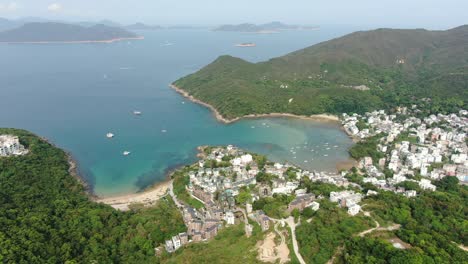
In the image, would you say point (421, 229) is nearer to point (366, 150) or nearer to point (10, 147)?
point (366, 150)

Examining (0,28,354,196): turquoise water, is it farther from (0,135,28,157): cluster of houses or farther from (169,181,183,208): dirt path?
(0,135,28,157): cluster of houses

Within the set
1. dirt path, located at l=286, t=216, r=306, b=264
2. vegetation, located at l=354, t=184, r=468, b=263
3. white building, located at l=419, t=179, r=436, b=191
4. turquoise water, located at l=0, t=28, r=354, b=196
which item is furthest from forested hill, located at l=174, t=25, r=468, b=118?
dirt path, located at l=286, t=216, r=306, b=264

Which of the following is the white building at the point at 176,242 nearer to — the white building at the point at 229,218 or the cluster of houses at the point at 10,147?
the white building at the point at 229,218

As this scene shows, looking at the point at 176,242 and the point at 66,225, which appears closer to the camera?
the point at 176,242

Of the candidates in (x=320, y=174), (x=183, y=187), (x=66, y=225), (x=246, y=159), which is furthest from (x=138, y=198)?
(x=320, y=174)

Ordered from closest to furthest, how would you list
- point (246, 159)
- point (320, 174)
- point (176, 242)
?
point (176, 242), point (320, 174), point (246, 159)

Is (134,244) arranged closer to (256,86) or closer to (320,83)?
(256,86)
